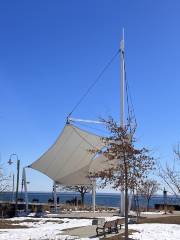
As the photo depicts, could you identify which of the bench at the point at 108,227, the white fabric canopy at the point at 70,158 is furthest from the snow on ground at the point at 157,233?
the white fabric canopy at the point at 70,158

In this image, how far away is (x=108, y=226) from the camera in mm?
22281

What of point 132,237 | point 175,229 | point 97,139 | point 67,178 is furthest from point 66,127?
point 132,237

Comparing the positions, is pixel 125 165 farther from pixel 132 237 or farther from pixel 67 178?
pixel 67 178

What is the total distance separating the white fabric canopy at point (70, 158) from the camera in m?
46.5

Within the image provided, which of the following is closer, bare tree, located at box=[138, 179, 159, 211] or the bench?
bare tree, located at box=[138, 179, 159, 211]

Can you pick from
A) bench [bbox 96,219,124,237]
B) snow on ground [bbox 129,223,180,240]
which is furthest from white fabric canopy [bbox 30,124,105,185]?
bench [bbox 96,219,124,237]

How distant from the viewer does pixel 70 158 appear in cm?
4912

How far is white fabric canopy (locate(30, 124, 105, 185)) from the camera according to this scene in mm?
46469

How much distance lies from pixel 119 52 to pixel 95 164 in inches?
478

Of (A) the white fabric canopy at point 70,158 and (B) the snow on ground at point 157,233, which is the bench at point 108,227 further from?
(A) the white fabric canopy at point 70,158

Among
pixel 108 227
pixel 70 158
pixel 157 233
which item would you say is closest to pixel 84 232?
pixel 108 227

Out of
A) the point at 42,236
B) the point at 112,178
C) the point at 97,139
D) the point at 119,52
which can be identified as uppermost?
the point at 119,52

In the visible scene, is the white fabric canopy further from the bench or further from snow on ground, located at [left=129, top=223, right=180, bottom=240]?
the bench

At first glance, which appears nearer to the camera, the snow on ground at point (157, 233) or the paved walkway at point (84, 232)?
the snow on ground at point (157, 233)
